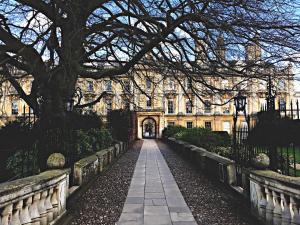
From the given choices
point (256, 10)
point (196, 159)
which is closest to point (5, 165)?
point (196, 159)

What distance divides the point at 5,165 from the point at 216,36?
21.2 ft

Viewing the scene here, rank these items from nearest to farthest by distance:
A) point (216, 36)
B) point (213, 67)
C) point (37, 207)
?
point (37, 207), point (216, 36), point (213, 67)

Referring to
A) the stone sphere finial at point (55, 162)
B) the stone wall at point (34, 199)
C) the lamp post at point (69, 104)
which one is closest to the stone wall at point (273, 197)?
the stone wall at point (34, 199)

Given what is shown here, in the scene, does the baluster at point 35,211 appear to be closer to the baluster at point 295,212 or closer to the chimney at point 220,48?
the baluster at point 295,212

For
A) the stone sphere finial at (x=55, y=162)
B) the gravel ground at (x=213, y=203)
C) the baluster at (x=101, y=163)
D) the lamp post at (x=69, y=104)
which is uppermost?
the lamp post at (x=69, y=104)

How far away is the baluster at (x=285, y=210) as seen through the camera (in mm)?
3500

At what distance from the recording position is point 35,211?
11.7 feet

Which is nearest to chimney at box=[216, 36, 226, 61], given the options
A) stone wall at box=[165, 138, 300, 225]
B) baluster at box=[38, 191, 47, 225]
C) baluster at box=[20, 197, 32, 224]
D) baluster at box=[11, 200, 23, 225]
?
stone wall at box=[165, 138, 300, 225]

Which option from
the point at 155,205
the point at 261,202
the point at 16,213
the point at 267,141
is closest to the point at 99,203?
the point at 155,205

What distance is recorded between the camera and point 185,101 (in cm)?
6006

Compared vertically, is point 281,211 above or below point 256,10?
below

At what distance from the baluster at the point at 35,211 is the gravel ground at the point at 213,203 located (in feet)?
7.68

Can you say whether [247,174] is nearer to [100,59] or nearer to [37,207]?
[37,207]

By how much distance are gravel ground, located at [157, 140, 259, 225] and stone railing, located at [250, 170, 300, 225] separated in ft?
1.18
